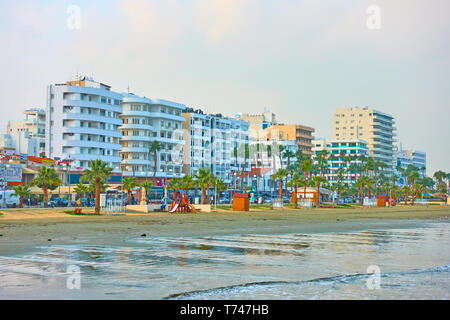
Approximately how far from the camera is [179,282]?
1285 cm

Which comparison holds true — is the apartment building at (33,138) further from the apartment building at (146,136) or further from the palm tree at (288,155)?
the palm tree at (288,155)

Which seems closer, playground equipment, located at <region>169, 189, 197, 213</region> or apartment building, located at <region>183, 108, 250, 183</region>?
playground equipment, located at <region>169, 189, 197, 213</region>

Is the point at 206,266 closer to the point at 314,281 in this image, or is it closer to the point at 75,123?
the point at 314,281

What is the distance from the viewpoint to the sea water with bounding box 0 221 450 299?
11648 millimetres

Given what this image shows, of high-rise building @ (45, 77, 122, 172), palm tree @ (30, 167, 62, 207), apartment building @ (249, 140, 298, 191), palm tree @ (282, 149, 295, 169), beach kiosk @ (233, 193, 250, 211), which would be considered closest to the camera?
palm tree @ (30, 167, 62, 207)

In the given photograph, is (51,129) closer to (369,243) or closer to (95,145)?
(95,145)

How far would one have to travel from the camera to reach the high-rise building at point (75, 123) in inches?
4338

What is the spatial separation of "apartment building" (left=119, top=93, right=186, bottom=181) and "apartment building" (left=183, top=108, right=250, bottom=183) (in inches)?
352

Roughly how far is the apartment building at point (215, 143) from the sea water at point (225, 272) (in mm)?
117023

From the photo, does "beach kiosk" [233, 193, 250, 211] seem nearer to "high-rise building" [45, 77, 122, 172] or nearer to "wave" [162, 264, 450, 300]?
"high-rise building" [45, 77, 122, 172]

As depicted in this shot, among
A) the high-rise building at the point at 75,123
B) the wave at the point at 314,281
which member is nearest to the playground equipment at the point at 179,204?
the wave at the point at 314,281

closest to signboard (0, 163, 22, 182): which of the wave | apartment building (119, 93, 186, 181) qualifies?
apartment building (119, 93, 186, 181)
